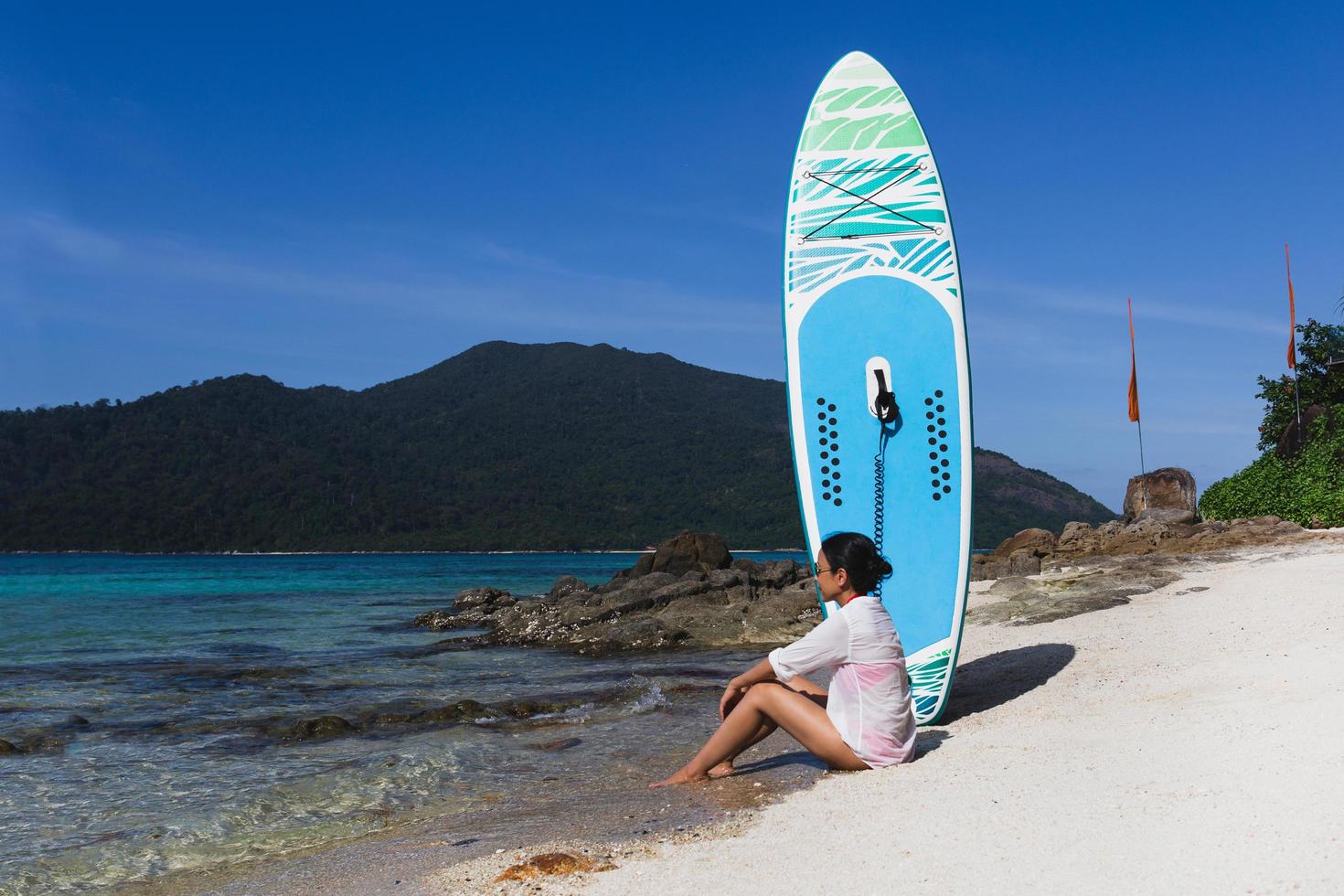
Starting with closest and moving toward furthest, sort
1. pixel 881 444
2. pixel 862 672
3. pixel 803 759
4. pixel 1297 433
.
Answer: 1. pixel 862 672
2. pixel 803 759
3. pixel 881 444
4. pixel 1297 433

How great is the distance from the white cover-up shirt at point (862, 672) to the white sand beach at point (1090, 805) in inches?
5.8

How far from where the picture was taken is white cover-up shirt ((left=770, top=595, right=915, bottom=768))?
4.10 metres

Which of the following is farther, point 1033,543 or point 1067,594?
point 1033,543

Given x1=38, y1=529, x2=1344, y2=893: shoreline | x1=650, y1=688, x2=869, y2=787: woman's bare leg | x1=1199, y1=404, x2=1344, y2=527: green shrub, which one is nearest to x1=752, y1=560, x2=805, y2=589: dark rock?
x1=1199, y1=404, x2=1344, y2=527: green shrub

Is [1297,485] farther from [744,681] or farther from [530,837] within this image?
[530,837]

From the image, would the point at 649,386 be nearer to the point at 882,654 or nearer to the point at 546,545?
the point at 546,545

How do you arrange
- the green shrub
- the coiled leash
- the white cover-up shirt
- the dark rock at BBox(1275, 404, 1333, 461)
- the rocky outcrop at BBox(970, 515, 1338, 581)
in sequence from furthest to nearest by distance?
the dark rock at BBox(1275, 404, 1333, 461), the green shrub, the rocky outcrop at BBox(970, 515, 1338, 581), the coiled leash, the white cover-up shirt

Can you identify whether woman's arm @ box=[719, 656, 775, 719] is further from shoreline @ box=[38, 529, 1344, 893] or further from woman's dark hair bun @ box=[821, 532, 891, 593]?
woman's dark hair bun @ box=[821, 532, 891, 593]

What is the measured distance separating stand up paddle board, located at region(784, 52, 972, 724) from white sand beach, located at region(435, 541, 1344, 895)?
809 millimetres

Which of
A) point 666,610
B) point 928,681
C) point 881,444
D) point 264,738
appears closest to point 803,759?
point 928,681

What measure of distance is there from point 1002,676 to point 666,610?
26.1ft

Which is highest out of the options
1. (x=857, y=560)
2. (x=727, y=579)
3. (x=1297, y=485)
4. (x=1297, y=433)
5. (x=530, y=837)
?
(x=1297, y=433)

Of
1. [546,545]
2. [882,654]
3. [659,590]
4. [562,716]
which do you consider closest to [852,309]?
[882,654]

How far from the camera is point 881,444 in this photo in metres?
6.06
